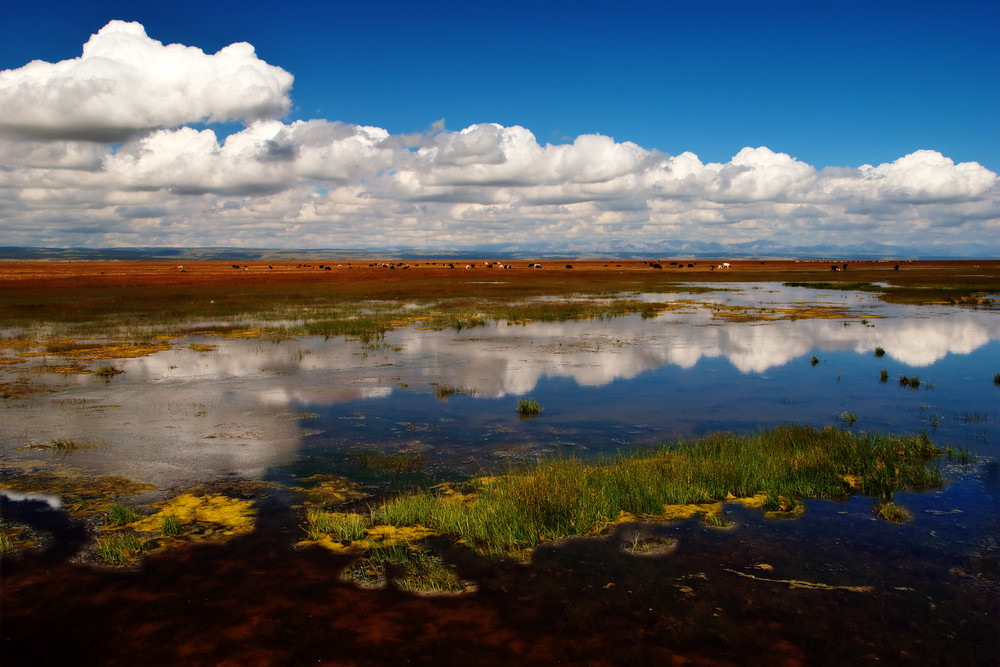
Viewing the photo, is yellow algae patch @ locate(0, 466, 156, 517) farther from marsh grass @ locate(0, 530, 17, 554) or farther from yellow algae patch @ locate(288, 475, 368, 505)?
yellow algae patch @ locate(288, 475, 368, 505)

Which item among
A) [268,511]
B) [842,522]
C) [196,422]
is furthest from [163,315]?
A: [842,522]

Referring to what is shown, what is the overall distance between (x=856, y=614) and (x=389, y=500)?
697 centimetres

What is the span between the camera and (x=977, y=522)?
980cm

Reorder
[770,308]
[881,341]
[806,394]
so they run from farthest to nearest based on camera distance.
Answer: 1. [770,308]
2. [881,341]
3. [806,394]

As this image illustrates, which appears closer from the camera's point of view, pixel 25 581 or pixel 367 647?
pixel 367 647

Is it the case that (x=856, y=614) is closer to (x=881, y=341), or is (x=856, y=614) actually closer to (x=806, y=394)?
(x=806, y=394)

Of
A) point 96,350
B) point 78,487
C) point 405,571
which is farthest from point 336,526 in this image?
point 96,350

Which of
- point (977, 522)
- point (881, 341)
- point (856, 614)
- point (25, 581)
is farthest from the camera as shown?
point (881, 341)

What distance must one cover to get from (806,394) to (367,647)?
16.3 m

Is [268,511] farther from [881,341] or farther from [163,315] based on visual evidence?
[163,315]

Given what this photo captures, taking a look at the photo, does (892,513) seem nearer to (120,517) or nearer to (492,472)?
(492,472)

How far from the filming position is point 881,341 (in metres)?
28.7

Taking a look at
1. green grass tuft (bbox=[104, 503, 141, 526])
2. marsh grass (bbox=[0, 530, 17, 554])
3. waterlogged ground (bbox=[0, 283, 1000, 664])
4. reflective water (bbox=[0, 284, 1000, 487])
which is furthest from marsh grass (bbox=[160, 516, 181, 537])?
reflective water (bbox=[0, 284, 1000, 487])

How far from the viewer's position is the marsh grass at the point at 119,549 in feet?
28.4
